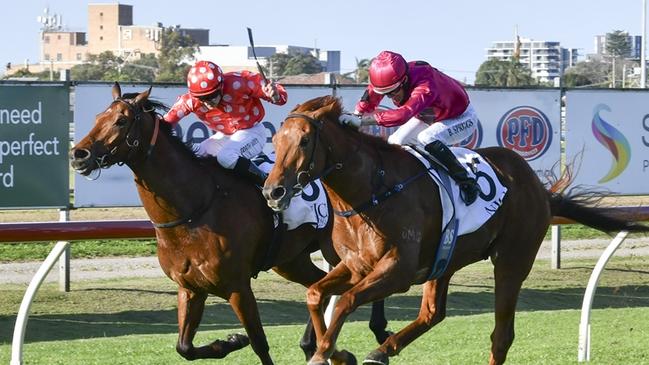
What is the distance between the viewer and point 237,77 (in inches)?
299

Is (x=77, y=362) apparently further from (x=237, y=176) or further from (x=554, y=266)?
(x=554, y=266)

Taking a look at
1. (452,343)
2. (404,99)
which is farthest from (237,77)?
(452,343)

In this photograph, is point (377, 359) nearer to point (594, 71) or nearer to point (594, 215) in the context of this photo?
point (594, 215)

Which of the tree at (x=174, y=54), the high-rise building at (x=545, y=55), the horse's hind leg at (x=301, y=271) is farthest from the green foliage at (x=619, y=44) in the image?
the horse's hind leg at (x=301, y=271)

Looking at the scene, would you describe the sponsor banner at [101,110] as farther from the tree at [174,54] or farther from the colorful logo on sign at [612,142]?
the tree at [174,54]

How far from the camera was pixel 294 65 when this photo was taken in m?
56.6

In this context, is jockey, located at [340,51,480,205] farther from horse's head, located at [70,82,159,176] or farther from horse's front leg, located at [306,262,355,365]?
horse's head, located at [70,82,159,176]

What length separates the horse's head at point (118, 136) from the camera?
6.80 meters

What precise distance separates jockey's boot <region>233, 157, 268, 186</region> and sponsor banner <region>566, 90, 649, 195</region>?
6933 millimetres

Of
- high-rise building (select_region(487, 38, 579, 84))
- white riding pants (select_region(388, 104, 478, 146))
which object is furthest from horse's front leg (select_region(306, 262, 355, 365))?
high-rise building (select_region(487, 38, 579, 84))

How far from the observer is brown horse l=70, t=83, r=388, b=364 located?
7000mm

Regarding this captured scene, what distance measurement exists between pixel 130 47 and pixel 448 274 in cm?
9722

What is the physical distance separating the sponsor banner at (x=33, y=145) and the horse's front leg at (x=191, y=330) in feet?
15.3

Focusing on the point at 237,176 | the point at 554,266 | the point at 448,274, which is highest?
the point at 237,176
